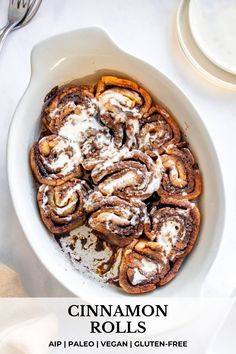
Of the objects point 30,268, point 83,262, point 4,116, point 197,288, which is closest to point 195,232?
point 197,288

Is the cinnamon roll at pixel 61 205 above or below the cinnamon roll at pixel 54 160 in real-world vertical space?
below

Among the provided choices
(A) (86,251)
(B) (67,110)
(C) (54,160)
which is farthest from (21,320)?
(B) (67,110)

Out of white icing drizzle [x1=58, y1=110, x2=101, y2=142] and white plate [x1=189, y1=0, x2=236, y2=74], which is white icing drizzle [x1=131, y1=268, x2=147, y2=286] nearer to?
white icing drizzle [x1=58, y1=110, x2=101, y2=142]

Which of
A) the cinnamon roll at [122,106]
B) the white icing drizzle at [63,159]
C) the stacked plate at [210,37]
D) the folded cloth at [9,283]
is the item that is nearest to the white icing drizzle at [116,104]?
the cinnamon roll at [122,106]

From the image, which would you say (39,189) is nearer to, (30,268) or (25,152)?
(25,152)

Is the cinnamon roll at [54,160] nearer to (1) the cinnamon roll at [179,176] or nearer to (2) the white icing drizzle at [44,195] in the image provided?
(2) the white icing drizzle at [44,195]

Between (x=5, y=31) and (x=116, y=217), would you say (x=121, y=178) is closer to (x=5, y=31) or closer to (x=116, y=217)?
(x=116, y=217)

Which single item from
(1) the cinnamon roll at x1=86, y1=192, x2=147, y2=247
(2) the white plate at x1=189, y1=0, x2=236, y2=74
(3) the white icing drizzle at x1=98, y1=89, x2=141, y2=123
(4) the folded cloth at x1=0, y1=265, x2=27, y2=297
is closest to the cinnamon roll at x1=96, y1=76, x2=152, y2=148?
(3) the white icing drizzle at x1=98, y1=89, x2=141, y2=123

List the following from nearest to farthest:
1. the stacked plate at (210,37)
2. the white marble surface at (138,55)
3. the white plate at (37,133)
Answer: the white plate at (37,133), the white marble surface at (138,55), the stacked plate at (210,37)
